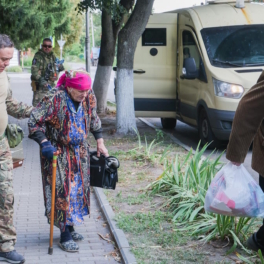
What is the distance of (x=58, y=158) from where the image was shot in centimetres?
545

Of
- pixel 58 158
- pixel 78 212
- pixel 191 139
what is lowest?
pixel 191 139

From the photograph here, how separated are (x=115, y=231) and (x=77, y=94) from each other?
143 cm

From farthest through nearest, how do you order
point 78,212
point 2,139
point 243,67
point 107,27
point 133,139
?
point 107,27 → point 133,139 → point 243,67 → point 78,212 → point 2,139

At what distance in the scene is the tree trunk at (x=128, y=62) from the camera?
11.9 metres

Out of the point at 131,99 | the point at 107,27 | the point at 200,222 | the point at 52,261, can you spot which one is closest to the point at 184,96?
the point at 131,99

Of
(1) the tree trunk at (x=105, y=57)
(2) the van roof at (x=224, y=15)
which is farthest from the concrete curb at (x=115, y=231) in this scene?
(1) the tree trunk at (x=105, y=57)

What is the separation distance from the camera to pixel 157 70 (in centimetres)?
1235

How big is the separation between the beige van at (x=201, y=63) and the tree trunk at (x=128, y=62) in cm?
27

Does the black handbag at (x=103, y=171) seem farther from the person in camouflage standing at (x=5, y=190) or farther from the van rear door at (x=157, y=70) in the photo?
the van rear door at (x=157, y=70)

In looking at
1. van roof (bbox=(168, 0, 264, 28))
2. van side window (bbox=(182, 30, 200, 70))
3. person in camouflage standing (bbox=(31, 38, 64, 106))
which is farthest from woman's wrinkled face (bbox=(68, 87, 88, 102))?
person in camouflage standing (bbox=(31, 38, 64, 106))

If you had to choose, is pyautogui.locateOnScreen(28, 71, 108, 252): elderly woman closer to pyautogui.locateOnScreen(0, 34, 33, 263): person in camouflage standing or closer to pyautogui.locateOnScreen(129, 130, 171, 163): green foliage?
pyautogui.locateOnScreen(0, 34, 33, 263): person in camouflage standing

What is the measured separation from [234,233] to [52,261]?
158 centimetres

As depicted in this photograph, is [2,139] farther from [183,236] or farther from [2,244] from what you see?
[183,236]

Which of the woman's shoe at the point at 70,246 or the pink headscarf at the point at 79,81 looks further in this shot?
the woman's shoe at the point at 70,246
